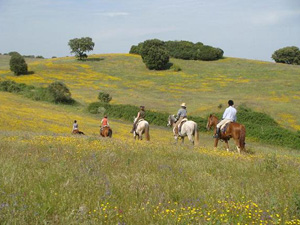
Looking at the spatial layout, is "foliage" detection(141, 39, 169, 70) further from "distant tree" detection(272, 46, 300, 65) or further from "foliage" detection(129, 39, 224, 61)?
"distant tree" detection(272, 46, 300, 65)

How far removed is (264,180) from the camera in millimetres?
6762

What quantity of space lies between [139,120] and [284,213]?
52.9 ft

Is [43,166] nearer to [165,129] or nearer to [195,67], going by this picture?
[165,129]

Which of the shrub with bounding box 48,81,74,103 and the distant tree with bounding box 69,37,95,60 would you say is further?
the distant tree with bounding box 69,37,95,60

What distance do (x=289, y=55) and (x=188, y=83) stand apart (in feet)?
167

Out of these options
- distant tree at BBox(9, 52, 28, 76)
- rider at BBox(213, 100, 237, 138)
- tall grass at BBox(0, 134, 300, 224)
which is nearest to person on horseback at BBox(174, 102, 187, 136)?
rider at BBox(213, 100, 237, 138)

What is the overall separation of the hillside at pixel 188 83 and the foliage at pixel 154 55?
2.49 metres

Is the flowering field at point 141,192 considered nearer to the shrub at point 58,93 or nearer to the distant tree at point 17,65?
the shrub at point 58,93

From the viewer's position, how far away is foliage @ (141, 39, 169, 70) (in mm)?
83125

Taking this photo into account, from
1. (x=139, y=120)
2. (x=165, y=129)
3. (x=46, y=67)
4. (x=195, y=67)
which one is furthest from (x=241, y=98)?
(x=46, y=67)

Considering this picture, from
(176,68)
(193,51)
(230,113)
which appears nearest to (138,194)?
(230,113)

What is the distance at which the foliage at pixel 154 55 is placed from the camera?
8312 centimetres

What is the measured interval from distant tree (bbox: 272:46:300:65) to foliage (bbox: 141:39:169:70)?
43058mm

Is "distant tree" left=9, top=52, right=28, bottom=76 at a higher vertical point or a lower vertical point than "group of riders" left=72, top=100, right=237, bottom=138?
higher
